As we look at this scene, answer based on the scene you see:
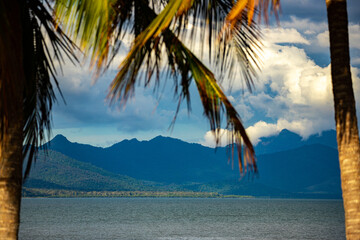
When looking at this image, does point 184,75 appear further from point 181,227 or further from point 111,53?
point 181,227

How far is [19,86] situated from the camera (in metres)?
3.87

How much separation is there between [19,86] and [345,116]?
3.66 meters

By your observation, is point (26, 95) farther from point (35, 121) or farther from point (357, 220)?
point (357, 220)

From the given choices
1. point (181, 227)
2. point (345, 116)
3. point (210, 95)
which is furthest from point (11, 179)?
point (181, 227)

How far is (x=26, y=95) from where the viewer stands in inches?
264

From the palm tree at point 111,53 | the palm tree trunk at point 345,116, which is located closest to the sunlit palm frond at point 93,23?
the palm tree at point 111,53

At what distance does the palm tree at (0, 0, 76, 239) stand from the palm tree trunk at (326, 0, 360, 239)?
10.8 feet

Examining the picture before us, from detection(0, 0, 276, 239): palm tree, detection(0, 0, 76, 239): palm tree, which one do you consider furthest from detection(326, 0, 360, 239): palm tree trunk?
detection(0, 0, 76, 239): palm tree

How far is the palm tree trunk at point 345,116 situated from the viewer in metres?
5.28

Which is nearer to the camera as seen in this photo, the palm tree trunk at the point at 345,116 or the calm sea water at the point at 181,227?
the palm tree trunk at the point at 345,116

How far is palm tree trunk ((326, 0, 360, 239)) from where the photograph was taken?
528 centimetres

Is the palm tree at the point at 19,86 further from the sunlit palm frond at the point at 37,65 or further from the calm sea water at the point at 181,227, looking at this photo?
the calm sea water at the point at 181,227

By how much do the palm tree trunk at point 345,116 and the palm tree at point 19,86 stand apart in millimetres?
3281

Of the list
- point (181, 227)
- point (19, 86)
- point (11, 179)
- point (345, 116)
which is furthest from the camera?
point (181, 227)
